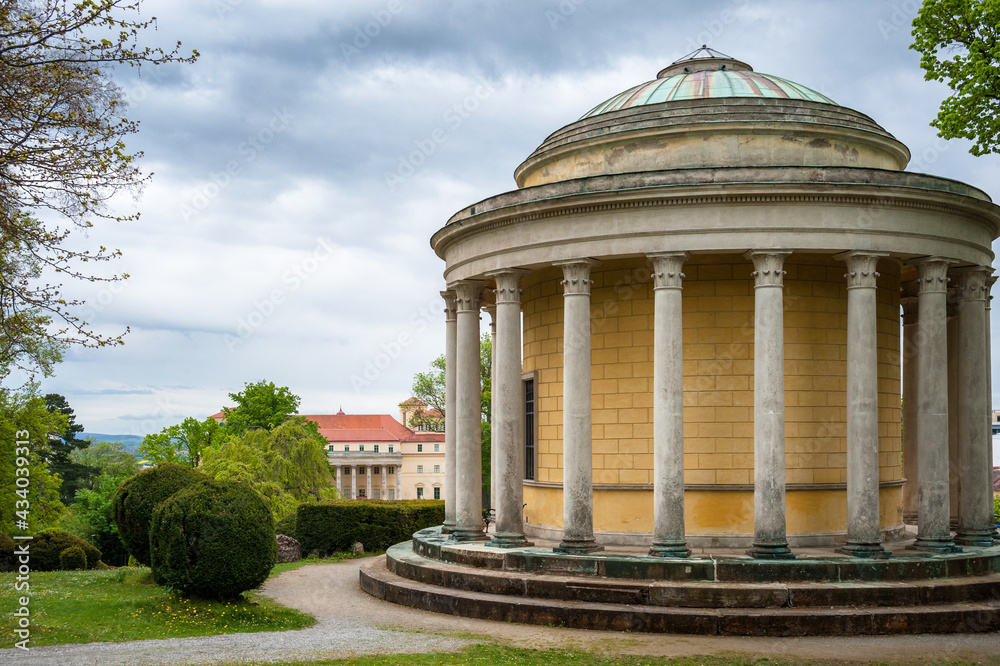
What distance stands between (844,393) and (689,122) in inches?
290

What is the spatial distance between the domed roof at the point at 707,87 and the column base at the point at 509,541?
11316 mm

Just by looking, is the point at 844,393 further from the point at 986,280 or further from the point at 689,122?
the point at 689,122

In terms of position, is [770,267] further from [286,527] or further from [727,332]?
[286,527]

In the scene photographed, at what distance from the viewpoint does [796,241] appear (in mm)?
18156

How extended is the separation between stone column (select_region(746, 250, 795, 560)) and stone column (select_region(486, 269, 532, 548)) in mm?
5394

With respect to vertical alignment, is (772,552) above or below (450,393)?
below

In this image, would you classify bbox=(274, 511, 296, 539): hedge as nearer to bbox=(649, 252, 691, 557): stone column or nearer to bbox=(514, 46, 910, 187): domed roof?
bbox=(514, 46, 910, 187): domed roof

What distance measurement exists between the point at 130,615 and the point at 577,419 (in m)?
9.72

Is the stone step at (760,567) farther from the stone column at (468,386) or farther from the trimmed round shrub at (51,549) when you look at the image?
the trimmed round shrub at (51,549)

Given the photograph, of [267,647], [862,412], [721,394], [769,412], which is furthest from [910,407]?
[267,647]

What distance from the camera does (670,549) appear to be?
17.8 m

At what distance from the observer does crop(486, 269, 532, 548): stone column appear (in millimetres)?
20188

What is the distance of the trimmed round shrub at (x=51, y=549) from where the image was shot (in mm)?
26703

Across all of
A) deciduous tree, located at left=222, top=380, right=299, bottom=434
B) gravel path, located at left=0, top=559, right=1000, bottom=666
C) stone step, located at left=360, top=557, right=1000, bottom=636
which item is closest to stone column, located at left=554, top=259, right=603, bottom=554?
stone step, located at left=360, top=557, right=1000, bottom=636
